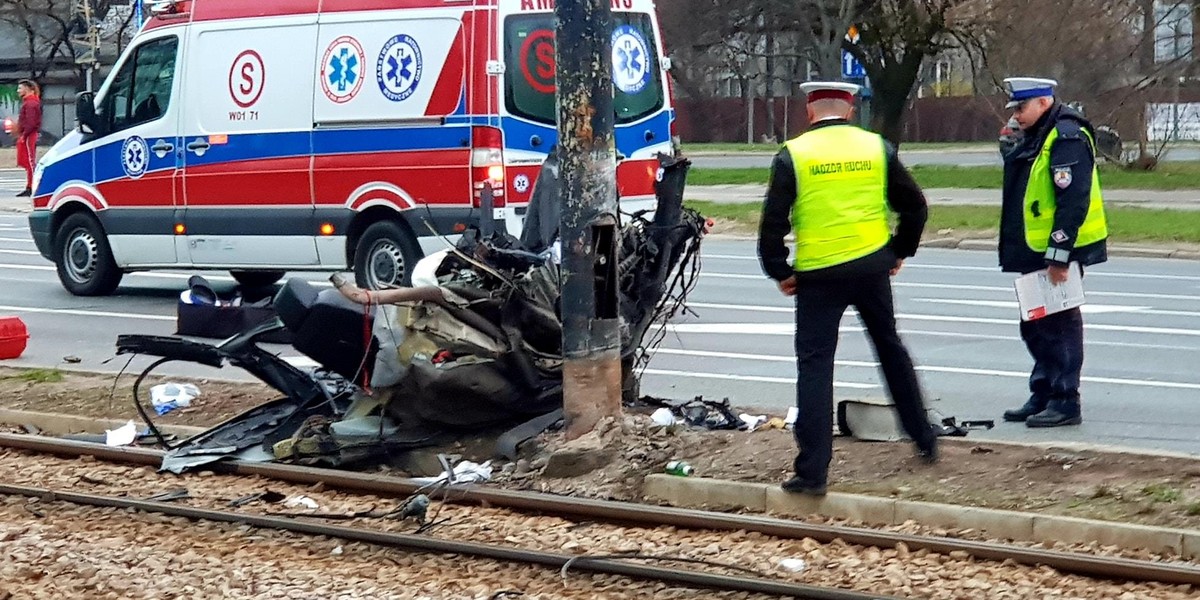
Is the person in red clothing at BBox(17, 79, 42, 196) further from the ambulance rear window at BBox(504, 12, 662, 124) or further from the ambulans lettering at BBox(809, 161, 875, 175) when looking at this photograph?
the ambulans lettering at BBox(809, 161, 875, 175)

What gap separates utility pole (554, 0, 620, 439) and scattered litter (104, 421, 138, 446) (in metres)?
2.53

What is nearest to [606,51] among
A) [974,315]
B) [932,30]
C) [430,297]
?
[430,297]

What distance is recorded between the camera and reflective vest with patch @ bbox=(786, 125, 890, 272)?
7.07 m

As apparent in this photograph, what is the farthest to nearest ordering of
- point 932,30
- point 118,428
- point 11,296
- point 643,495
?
point 932,30
point 11,296
point 118,428
point 643,495

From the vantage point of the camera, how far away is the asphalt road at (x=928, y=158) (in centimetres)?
4066

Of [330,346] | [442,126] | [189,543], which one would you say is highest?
[442,126]

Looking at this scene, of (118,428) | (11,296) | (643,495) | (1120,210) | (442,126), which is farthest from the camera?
(1120,210)

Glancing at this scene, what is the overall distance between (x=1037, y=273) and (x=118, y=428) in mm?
4926

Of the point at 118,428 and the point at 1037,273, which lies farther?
the point at 118,428

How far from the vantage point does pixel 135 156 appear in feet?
52.2

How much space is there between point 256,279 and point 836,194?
10.5m

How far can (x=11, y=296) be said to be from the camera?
16844 millimetres

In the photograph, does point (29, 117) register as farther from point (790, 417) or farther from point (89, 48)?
point (790, 417)

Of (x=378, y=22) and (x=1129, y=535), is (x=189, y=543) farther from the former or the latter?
(x=378, y=22)
